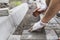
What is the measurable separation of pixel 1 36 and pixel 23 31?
323mm

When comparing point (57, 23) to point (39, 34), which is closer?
point (39, 34)

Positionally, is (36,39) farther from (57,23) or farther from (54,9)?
(57,23)

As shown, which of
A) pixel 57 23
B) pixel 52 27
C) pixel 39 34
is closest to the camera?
pixel 39 34

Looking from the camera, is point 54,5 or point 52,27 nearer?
point 54,5

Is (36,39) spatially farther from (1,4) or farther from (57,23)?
(1,4)

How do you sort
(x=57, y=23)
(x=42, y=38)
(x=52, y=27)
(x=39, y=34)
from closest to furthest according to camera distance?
(x=42, y=38) < (x=39, y=34) < (x=52, y=27) < (x=57, y=23)

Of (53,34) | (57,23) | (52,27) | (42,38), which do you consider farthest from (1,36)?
(57,23)

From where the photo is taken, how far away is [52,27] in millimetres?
1354

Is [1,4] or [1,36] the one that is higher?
[1,4]

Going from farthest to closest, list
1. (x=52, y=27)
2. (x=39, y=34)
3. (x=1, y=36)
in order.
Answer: (x=52, y=27), (x=39, y=34), (x=1, y=36)

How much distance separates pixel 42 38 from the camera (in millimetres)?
1086

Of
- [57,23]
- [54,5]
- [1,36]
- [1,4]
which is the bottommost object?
[57,23]

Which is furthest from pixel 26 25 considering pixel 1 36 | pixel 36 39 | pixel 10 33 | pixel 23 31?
pixel 1 36

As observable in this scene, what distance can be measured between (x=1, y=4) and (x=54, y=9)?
27.1 inches
